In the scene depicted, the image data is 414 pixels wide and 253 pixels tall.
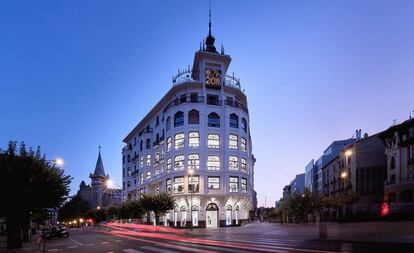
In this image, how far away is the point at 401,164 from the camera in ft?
210

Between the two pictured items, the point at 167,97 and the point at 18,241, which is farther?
the point at 167,97

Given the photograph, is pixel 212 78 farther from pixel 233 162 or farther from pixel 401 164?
pixel 401 164

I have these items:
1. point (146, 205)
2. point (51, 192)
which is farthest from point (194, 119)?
point (51, 192)

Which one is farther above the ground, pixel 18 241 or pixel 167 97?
pixel 167 97

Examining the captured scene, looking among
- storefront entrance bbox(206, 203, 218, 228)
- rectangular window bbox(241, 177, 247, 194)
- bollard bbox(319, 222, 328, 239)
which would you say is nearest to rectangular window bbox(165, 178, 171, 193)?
storefront entrance bbox(206, 203, 218, 228)

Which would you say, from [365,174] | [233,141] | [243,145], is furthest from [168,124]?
[365,174]

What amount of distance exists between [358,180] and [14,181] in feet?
219

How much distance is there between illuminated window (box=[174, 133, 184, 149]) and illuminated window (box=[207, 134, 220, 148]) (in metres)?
4.95

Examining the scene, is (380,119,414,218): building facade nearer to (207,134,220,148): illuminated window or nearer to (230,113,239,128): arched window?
(230,113,239,128): arched window

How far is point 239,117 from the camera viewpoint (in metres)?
80.1

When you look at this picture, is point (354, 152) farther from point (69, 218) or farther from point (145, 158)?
point (69, 218)

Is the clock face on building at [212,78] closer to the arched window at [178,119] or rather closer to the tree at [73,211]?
the arched window at [178,119]

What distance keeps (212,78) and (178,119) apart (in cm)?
1027

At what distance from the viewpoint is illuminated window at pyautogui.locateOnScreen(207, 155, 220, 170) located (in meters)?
76.1
